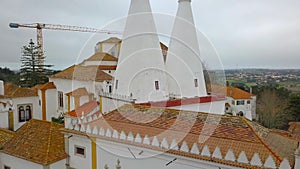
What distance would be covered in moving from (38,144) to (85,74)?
34.3 ft

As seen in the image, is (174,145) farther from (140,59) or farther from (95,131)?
(140,59)

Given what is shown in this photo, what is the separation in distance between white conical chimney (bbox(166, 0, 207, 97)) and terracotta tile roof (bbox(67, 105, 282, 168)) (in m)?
5.46

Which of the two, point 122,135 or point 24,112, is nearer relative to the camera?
point 122,135

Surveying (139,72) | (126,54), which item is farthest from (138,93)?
(126,54)

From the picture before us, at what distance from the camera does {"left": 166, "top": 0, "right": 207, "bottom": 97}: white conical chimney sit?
16.5 meters

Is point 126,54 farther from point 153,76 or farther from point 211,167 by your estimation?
point 211,167

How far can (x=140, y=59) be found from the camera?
15.1 meters

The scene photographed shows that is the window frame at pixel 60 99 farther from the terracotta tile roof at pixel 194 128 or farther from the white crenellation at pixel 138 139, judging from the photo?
the white crenellation at pixel 138 139

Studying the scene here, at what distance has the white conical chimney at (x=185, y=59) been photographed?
16.5 m

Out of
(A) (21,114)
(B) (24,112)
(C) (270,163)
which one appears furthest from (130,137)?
(B) (24,112)

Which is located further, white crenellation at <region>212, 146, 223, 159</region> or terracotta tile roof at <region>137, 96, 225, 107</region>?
terracotta tile roof at <region>137, 96, 225, 107</region>

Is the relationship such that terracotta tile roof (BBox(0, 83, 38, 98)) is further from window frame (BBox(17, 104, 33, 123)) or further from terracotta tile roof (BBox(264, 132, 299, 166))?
terracotta tile roof (BBox(264, 132, 299, 166))

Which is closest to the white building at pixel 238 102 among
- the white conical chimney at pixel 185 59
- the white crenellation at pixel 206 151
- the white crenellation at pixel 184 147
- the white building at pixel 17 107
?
the white conical chimney at pixel 185 59

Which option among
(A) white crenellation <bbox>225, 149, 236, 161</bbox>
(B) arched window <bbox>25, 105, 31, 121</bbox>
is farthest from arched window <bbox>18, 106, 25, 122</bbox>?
(A) white crenellation <bbox>225, 149, 236, 161</bbox>
